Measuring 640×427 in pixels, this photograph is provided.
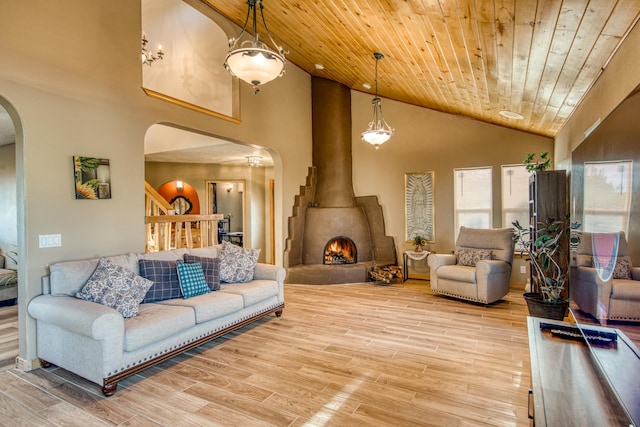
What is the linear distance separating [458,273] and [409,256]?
4.55ft

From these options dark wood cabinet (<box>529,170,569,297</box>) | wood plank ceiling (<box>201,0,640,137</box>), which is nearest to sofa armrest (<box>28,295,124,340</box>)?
wood plank ceiling (<box>201,0,640,137</box>)

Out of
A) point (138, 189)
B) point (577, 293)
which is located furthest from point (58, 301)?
point (577, 293)

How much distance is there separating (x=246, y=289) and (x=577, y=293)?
9.58 ft

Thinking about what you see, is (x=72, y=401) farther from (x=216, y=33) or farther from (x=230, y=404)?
(x=216, y=33)

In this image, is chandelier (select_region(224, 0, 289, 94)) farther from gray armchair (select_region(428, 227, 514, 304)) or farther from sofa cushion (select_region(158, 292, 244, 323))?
gray armchair (select_region(428, 227, 514, 304))

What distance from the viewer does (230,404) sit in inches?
91.0

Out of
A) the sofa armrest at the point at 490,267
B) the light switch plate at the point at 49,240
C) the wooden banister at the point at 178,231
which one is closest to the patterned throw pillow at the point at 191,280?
the light switch plate at the point at 49,240

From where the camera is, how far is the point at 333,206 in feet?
21.7

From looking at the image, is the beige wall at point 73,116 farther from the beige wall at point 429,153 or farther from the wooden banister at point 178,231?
the beige wall at point 429,153

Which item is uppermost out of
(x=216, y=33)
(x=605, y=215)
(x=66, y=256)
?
(x=216, y=33)

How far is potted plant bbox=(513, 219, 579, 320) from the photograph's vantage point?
3744 millimetres

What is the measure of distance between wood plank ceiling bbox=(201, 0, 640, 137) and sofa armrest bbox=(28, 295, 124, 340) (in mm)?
3236

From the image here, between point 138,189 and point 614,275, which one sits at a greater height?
point 138,189

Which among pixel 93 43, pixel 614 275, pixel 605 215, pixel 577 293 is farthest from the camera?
pixel 93 43
